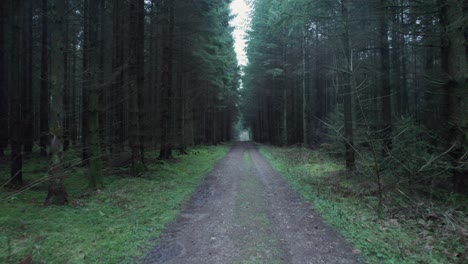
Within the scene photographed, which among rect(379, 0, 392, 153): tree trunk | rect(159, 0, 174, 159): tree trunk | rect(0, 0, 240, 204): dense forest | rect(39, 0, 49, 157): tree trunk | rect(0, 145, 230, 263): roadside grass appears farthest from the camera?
rect(159, 0, 174, 159): tree trunk

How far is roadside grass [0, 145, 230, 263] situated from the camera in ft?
13.1

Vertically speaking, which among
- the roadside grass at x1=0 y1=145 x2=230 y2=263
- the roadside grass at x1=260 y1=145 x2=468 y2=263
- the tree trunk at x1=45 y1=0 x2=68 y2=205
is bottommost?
the roadside grass at x1=260 y1=145 x2=468 y2=263

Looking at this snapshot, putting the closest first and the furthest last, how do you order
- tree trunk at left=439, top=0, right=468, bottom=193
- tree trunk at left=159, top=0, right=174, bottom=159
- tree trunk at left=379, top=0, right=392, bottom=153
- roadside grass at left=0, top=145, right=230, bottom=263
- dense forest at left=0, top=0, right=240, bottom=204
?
roadside grass at left=0, top=145, right=230, bottom=263, tree trunk at left=439, top=0, right=468, bottom=193, dense forest at left=0, top=0, right=240, bottom=204, tree trunk at left=379, top=0, right=392, bottom=153, tree trunk at left=159, top=0, right=174, bottom=159

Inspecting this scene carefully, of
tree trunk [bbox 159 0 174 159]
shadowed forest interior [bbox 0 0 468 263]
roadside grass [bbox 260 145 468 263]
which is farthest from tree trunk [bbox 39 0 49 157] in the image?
roadside grass [bbox 260 145 468 263]

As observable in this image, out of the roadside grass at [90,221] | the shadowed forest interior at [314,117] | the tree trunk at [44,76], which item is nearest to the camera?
the roadside grass at [90,221]

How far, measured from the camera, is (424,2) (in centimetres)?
678

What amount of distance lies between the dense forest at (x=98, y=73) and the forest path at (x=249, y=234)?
2.05 m

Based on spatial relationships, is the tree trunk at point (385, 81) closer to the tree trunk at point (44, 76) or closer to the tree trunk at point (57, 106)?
the tree trunk at point (57, 106)

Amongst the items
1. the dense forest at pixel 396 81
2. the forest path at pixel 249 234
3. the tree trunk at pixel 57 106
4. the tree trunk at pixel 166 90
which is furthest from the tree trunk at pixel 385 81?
the tree trunk at pixel 166 90

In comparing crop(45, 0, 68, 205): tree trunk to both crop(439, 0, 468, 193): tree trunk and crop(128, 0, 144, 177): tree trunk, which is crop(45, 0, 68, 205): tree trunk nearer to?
crop(128, 0, 144, 177): tree trunk

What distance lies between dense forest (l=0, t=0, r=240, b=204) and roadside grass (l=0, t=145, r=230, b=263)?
0.75 m

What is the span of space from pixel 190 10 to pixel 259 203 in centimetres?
1187

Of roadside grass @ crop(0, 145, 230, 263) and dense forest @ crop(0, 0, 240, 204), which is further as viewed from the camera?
dense forest @ crop(0, 0, 240, 204)

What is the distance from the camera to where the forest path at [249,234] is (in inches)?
159
